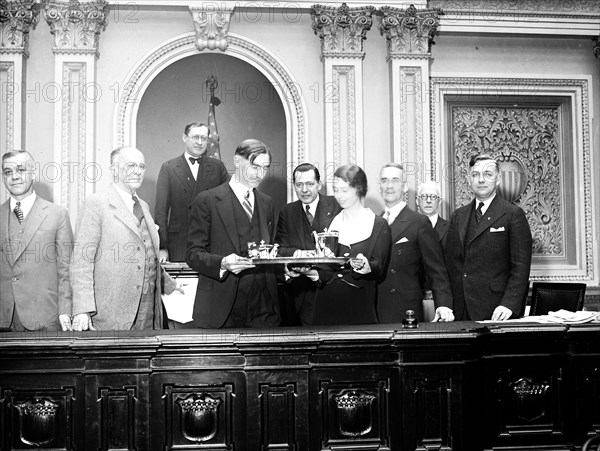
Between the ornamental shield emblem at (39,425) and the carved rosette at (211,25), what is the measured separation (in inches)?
183

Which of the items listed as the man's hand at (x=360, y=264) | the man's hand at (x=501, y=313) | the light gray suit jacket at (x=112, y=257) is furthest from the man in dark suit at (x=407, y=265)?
the light gray suit jacket at (x=112, y=257)

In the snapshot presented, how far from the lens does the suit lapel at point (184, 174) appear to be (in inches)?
296

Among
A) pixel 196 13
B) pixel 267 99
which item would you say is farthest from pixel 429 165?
pixel 196 13

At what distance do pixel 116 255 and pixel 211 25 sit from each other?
3711 mm

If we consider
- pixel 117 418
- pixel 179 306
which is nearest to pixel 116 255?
pixel 117 418

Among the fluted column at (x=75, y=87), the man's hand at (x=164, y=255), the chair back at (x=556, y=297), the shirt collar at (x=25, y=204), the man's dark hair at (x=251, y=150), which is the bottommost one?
the chair back at (x=556, y=297)

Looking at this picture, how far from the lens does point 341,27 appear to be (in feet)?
26.2

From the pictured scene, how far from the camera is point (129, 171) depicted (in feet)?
15.9

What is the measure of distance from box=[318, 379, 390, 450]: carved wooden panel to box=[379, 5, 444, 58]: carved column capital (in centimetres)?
456

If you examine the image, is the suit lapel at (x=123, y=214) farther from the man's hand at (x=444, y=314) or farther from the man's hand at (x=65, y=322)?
the man's hand at (x=444, y=314)

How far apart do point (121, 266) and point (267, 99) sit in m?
3.70

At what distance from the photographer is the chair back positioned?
5.33 meters

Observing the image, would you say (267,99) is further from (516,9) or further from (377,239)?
(377,239)

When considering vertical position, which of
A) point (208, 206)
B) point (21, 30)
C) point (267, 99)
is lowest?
point (208, 206)
